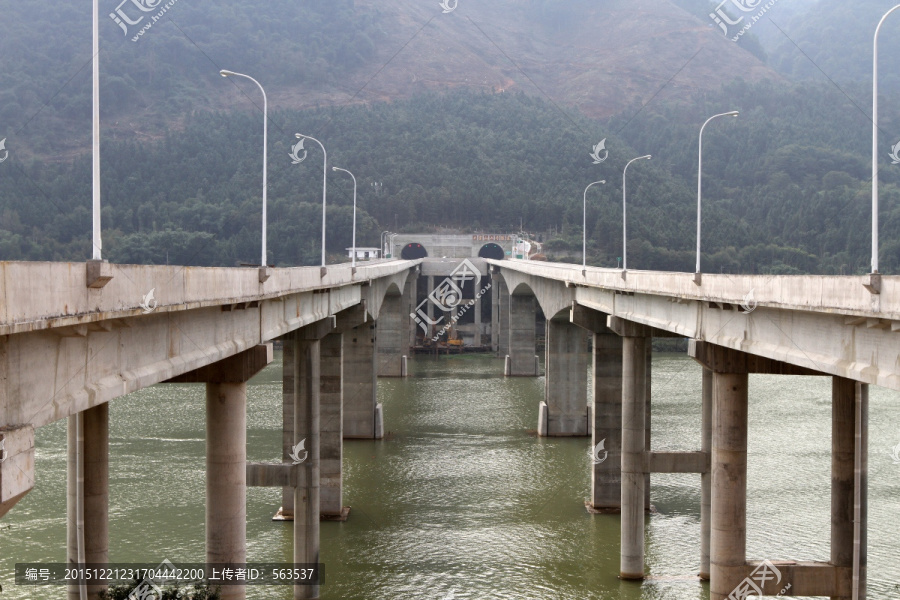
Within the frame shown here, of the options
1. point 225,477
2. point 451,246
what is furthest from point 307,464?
point 451,246

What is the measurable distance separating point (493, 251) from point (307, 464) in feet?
303

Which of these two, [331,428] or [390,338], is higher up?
[390,338]

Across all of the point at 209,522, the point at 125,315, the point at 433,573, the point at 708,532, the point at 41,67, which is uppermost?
the point at 41,67

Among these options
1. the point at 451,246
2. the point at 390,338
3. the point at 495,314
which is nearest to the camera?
the point at 390,338

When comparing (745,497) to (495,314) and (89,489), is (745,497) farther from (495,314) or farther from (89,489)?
(495,314)

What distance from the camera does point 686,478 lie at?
36031 millimetres

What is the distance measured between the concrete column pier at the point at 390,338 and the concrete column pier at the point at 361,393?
24.4 meters

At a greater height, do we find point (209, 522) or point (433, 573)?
point (209, 522)

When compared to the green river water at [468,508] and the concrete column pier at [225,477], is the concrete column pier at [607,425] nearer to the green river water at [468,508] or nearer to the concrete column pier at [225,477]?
the green river water at [468,508]

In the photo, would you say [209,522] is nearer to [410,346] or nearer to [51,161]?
[410,346]

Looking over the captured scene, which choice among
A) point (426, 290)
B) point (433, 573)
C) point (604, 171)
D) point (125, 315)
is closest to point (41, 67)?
point (426, 290)

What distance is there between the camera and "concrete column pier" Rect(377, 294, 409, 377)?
69.6 metres

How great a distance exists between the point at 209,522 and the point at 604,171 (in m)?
127

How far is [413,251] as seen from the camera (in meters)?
116
